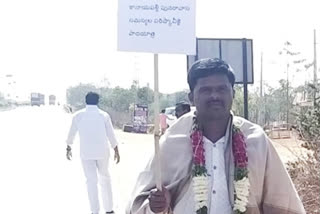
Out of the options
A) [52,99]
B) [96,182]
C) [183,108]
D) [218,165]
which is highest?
[218,165]

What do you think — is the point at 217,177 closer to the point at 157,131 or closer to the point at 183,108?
the point at 157,131

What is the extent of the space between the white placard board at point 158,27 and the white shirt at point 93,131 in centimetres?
534

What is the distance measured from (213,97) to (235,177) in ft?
1.44

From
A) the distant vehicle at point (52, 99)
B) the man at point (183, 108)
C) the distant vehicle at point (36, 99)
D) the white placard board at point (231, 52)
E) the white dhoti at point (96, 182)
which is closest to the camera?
the white placard board at point (231, 52)

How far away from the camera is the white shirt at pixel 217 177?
3.66m

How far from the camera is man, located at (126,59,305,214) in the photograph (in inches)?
142

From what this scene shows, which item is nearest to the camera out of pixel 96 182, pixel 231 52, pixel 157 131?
pixel 157 131

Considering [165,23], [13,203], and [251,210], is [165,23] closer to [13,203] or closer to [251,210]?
[251,210]

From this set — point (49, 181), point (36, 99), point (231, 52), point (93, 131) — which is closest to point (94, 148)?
point (93, 131)

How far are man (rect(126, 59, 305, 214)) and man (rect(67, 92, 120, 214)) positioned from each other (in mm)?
5350

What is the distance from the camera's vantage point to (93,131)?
9.19m

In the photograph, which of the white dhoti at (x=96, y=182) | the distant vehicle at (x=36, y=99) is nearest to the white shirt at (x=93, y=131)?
the white dhoti at (x=96, y=182)

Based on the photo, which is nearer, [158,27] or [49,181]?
[158,27]

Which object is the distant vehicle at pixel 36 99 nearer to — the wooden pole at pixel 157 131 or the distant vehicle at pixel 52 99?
the distant vehicle at pixel 52 99
